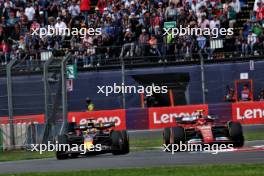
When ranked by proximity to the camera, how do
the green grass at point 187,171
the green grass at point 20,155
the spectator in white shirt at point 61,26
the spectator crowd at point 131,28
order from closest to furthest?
the green grass at point 187,171, the green grass at point 20,155, the spectator crowd at point 131,28, the spectator in white shirt at point 61,26

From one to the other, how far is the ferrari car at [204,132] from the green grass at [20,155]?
12.5 feet

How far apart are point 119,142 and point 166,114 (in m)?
11.4

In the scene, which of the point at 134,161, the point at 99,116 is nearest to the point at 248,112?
the point at 99,116

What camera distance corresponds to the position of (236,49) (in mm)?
33219

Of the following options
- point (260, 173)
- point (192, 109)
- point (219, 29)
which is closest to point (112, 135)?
point (260, 173)

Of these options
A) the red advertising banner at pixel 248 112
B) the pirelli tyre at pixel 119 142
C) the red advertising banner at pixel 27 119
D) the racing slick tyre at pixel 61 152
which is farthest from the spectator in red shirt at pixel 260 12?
the racing slick tyre at pixel 61 152

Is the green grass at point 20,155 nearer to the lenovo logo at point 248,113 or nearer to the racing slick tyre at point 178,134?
the racing slick tyre at point 178,134

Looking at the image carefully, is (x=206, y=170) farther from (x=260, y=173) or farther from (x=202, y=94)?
(x=202, y=94)

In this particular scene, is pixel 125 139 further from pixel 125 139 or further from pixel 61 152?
pixel 61 152

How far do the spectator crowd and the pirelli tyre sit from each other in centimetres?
1255

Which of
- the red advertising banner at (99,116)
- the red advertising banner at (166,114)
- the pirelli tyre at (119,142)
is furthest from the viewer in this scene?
the red advertising banner at (99,116)

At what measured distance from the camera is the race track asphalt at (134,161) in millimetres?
17531

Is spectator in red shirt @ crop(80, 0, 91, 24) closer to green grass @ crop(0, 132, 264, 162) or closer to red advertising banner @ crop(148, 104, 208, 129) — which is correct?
red advertising banner @ crop(148, 104, 208, 129)

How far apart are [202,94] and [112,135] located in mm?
12780
